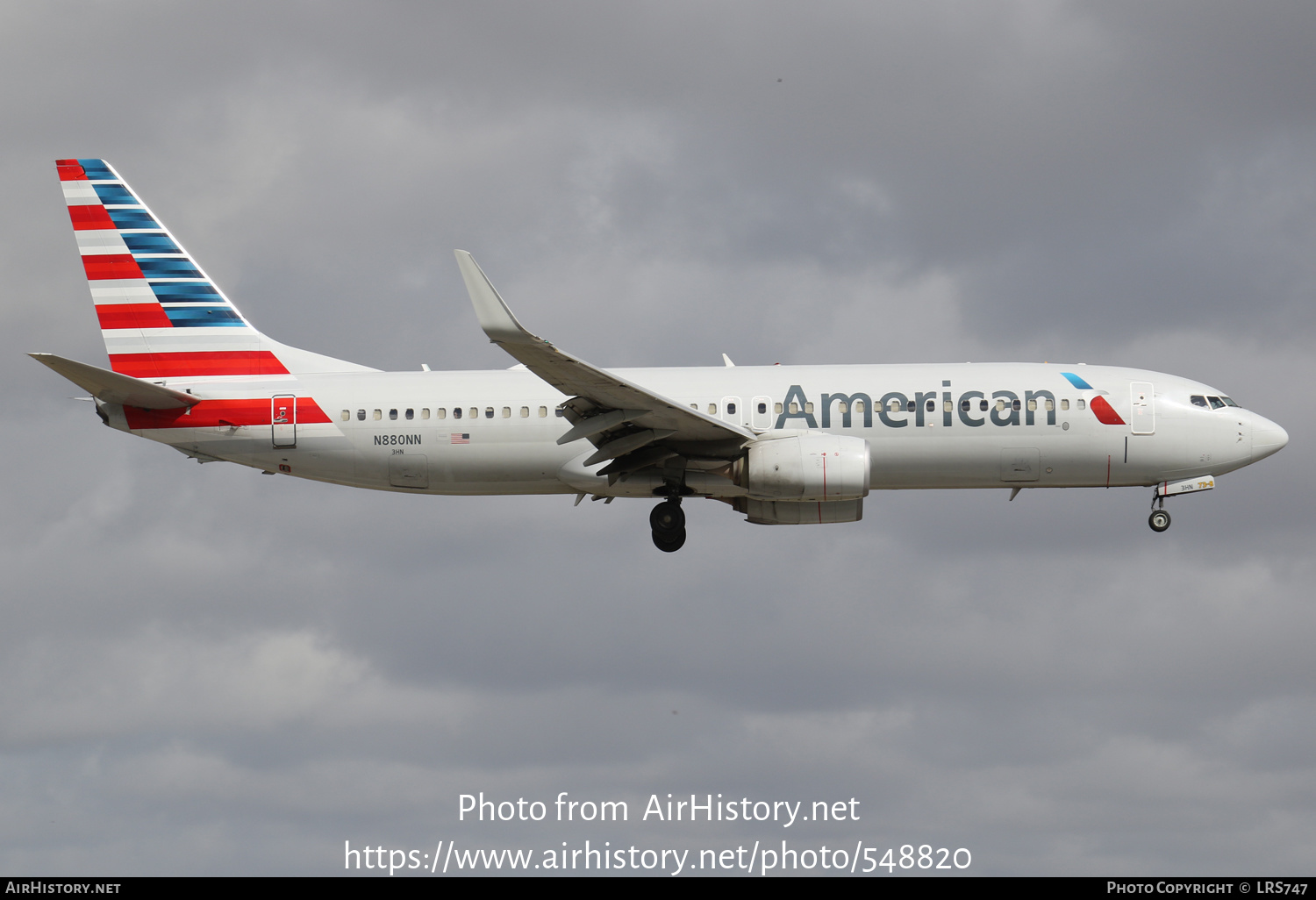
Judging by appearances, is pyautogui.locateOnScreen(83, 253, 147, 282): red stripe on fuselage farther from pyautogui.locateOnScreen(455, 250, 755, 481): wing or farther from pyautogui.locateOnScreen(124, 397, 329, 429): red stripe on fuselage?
pyautogui.locateOnScreen(455, 250, 755, 481): wing

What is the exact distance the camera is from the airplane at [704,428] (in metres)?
35.6

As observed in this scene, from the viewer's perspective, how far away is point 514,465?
120 ft

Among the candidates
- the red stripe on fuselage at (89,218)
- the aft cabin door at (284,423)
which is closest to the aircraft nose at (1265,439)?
the aft cabin door at (284,423)

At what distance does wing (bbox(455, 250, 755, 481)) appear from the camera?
29.6 metres

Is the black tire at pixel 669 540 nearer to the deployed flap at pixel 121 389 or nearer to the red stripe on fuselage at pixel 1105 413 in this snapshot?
the red stripe on fuselage at pixel 1105 413

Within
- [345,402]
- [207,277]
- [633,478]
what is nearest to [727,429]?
[633,478]

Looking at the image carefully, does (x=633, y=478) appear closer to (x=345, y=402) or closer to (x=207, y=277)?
(x=345, y=402)

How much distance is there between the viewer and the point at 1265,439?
1462 inches

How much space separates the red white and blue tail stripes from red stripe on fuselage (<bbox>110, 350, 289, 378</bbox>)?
0.08ft

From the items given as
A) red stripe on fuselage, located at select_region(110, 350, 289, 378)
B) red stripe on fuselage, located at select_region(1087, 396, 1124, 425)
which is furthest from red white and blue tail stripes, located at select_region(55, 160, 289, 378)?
red stripe on fuselage, located at select_region(1087, 396, 1124, 425)

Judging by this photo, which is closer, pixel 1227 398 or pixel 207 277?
pixel 1227 398

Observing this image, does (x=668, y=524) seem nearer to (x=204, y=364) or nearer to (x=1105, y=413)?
(x=1105, y=413)

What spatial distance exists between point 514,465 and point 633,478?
3213 mm

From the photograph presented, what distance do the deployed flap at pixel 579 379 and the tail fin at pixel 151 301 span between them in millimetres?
9300
